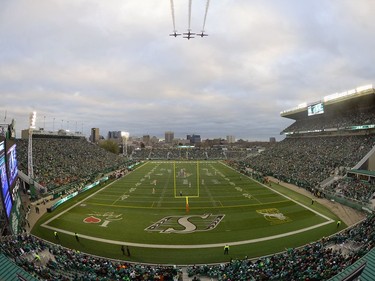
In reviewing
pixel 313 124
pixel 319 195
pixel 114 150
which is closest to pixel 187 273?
pixel 319 195

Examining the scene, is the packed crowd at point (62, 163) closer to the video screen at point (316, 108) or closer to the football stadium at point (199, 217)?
the football stadium at point (199, 217)

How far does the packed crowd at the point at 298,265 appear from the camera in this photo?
655 inches

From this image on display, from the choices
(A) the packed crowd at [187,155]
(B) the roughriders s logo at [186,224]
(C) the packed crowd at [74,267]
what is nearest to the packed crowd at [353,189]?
(B) the roughriders s logo at [186,224]

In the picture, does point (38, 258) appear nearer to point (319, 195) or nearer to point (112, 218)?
point (112, 218)

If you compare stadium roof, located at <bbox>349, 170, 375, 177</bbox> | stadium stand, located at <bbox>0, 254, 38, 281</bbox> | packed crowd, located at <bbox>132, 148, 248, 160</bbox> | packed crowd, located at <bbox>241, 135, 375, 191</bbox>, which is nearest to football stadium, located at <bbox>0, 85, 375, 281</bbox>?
stadium stand, located at <bbox>0, 254, 38, 281</bbox>

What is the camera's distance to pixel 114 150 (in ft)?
510

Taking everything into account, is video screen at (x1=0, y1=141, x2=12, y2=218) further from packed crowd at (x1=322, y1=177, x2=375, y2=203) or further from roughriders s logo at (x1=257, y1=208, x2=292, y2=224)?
packed crowd at (x1=322, y1=177, x2=375, y2=203)

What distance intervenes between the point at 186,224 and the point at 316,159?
39128 mm

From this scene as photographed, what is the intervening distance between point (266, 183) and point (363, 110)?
2790cm

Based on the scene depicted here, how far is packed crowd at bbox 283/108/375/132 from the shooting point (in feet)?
186

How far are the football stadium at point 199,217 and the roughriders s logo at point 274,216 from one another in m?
0.11

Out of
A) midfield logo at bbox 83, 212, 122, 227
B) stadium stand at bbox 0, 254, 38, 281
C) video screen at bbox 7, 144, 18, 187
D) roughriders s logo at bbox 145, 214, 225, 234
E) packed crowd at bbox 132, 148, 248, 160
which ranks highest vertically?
video screen at bbox 7, 144, 18, 187

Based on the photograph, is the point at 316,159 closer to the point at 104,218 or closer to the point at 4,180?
the point at 104,218

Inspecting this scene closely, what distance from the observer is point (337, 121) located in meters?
67.6
